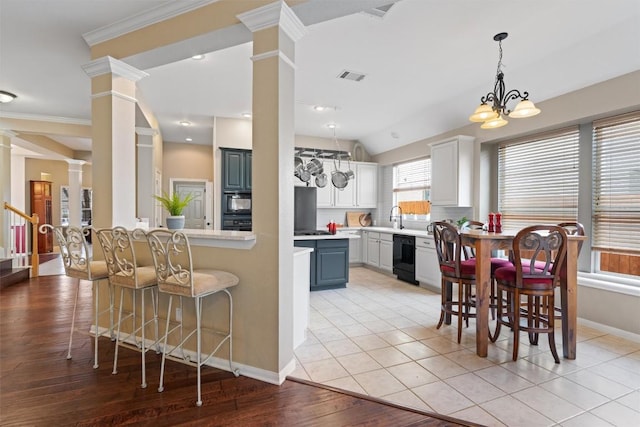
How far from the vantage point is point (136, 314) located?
2.73 m

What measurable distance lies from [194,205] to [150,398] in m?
6.05

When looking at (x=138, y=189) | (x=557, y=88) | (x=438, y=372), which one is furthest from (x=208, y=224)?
(x=557, y=88)

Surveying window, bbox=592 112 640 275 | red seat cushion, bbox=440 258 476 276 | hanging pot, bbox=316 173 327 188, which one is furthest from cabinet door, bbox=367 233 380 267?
window, bbox=592 112 640 275

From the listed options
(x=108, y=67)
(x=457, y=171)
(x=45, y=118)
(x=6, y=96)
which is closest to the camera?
(x=108, y=67)

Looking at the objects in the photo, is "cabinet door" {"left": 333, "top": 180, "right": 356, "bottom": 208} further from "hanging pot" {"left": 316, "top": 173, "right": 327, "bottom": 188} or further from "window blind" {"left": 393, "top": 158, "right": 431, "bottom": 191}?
"hanging pot" {"left": 316, "top": 173, "right": 327, "bottom": 188}

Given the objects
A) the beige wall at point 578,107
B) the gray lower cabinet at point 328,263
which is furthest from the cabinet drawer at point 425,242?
the beige wall at point 578,107

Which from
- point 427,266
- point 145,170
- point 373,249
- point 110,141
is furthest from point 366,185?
point 110,141

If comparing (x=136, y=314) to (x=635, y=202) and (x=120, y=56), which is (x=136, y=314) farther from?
(x=635, y=202)

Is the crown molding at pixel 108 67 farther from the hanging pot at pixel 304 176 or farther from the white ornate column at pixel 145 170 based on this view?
the hanging pot at pixel 304 176

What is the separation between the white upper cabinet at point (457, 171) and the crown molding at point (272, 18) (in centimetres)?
329

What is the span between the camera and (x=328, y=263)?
481cm

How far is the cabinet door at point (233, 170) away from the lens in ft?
18.3

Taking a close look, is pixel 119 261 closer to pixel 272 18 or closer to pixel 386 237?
pixel 272 18

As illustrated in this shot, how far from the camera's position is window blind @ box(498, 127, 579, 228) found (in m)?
3.71
